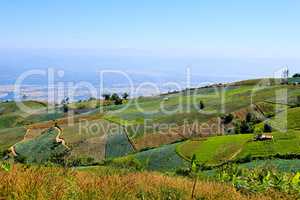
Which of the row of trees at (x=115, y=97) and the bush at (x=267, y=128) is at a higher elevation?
the row of trees at (x=115, y=97)

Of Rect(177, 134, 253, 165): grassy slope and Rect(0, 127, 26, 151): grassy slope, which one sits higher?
Rect(177, 134, 253, 165): grassy slope

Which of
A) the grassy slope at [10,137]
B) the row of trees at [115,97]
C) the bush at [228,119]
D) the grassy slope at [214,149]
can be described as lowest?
the grassy slope at [10,137]

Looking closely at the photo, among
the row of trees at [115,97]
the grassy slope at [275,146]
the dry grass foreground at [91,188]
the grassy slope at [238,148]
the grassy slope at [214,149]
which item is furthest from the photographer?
the row of trees at [115,97]

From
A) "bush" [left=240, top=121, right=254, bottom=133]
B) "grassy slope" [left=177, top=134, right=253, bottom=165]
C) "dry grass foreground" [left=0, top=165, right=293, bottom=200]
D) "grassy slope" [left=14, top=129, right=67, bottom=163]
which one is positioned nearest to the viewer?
"dry grass foreground" [left=0, top=165, right=293, bottom=200]

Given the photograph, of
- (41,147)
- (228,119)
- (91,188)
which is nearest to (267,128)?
(228,119)

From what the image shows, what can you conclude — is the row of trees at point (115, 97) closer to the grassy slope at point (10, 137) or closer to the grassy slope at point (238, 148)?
the grassy slope at point (10, 137)

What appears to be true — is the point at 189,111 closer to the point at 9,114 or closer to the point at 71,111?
the point at 71,111

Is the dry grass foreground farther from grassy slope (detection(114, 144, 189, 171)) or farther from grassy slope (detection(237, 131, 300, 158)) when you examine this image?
grassy slope (detection(237, 131, 300, 158))

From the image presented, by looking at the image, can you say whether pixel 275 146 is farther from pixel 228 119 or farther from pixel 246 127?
pixel 228 119

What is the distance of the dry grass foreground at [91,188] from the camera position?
6105 mm

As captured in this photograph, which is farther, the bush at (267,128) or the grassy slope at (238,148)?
the bush at (267,128)

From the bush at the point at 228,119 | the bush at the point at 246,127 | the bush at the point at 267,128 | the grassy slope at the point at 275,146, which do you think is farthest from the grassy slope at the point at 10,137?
the grassy slope at the point at 275,146

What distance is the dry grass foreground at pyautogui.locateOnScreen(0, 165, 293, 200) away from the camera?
20.0 ft

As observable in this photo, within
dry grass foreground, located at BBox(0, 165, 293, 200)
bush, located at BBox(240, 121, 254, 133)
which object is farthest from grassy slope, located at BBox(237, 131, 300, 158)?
dry grass foreground, located at BBox(0, 165, 293, 200)
